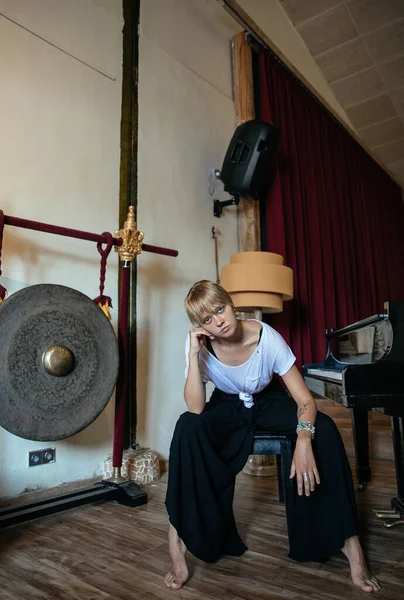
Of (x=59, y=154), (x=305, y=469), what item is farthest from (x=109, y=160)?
(x=305, y=469)

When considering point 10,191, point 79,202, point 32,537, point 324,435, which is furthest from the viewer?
point 79,202

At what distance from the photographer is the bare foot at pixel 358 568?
122 cm

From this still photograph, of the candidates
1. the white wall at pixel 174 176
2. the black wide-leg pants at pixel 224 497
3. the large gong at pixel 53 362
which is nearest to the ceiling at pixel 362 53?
the white wall at pixel 174 176

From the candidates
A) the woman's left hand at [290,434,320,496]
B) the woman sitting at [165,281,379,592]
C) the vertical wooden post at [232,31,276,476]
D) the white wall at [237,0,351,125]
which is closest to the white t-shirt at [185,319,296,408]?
the woman sitting at [165,281,379,592]

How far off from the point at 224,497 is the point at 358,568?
41 cm

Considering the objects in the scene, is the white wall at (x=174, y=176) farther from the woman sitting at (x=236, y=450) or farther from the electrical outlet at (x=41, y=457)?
the woman sitting at (x=236, y=450)

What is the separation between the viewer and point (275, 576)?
1.31 m

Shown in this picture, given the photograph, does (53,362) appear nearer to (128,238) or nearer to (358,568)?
(128,238)

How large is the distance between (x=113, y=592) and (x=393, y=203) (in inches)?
247

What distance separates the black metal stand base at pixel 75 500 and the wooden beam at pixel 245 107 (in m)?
1.89

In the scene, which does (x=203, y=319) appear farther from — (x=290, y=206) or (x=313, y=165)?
(x=313, y=165)

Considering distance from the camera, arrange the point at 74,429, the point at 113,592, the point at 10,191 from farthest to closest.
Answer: the point at 10,191, the point at 74,429, the point at 113,592

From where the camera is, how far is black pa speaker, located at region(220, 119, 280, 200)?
3.00 metres

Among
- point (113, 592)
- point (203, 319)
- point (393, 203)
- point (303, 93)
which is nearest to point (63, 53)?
point (203, 319)
